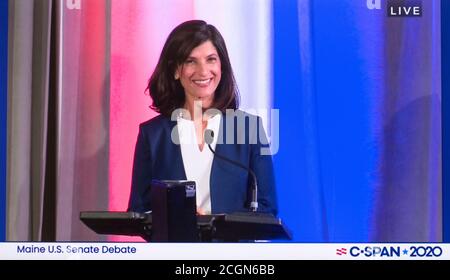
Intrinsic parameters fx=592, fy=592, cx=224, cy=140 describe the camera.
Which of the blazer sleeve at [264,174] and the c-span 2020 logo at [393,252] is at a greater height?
the blazer sleeve at [264,174]

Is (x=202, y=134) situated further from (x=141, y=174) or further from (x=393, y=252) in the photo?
(x=393, y=252)

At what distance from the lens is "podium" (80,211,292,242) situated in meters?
1.43

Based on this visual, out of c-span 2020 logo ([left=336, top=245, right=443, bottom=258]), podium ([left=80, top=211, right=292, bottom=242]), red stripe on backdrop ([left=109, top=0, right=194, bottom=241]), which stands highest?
red stripe on backdrop ([left=109, top=0, right=194, bottom=241])

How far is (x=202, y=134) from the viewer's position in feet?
5.24

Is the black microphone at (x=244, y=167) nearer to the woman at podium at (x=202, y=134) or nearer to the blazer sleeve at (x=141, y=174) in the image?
the woman at podium at (x=202, y=134)

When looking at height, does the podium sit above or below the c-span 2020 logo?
above

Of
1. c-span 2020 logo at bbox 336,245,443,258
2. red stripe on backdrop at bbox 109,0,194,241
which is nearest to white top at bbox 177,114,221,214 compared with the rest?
red stripe on backdrop at bbox 109,0,194,241

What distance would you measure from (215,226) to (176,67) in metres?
0.44

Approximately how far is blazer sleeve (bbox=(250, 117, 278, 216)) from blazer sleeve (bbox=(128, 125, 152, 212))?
0.28 m

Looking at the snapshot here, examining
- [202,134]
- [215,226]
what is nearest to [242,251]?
[215,226]

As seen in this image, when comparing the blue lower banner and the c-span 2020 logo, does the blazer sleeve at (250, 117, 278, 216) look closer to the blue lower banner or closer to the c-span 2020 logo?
the blue lower banner

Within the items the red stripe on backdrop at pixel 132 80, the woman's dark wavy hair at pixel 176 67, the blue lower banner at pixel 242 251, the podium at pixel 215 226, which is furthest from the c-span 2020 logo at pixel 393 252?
the red stripe on backdrop at pixel 132 80

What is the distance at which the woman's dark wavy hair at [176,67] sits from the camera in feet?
5.22

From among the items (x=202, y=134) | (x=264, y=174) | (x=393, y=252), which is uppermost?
(x=202, y=134)
